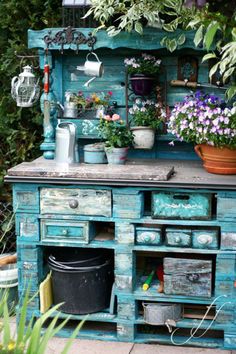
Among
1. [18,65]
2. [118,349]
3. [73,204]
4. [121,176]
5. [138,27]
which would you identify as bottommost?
[118,349]

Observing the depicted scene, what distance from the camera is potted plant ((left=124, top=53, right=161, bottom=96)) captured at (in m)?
4.04

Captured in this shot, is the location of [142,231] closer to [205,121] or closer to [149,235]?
[149,235]

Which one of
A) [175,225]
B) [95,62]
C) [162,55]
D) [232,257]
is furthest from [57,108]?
[232,257]

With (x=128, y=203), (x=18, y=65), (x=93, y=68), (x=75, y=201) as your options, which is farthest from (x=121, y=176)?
(x=18, y=65)

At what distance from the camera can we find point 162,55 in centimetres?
421

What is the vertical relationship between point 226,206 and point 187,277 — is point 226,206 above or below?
above

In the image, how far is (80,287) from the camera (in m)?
3.81

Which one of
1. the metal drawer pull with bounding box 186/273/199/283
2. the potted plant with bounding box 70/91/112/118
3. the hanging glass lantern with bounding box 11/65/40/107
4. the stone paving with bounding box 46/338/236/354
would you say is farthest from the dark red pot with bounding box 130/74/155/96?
the stone paving with bounding box 46/338/236/354

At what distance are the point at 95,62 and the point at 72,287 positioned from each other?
4.91ft

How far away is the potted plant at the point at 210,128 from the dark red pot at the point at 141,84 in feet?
1.24

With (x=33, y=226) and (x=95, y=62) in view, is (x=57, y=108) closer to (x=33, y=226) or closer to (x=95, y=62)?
(x=95, y=62)

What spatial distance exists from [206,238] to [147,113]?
1034 millimetres

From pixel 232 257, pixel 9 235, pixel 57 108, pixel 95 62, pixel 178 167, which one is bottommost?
pixel 9 235

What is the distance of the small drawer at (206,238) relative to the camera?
3.58 m
